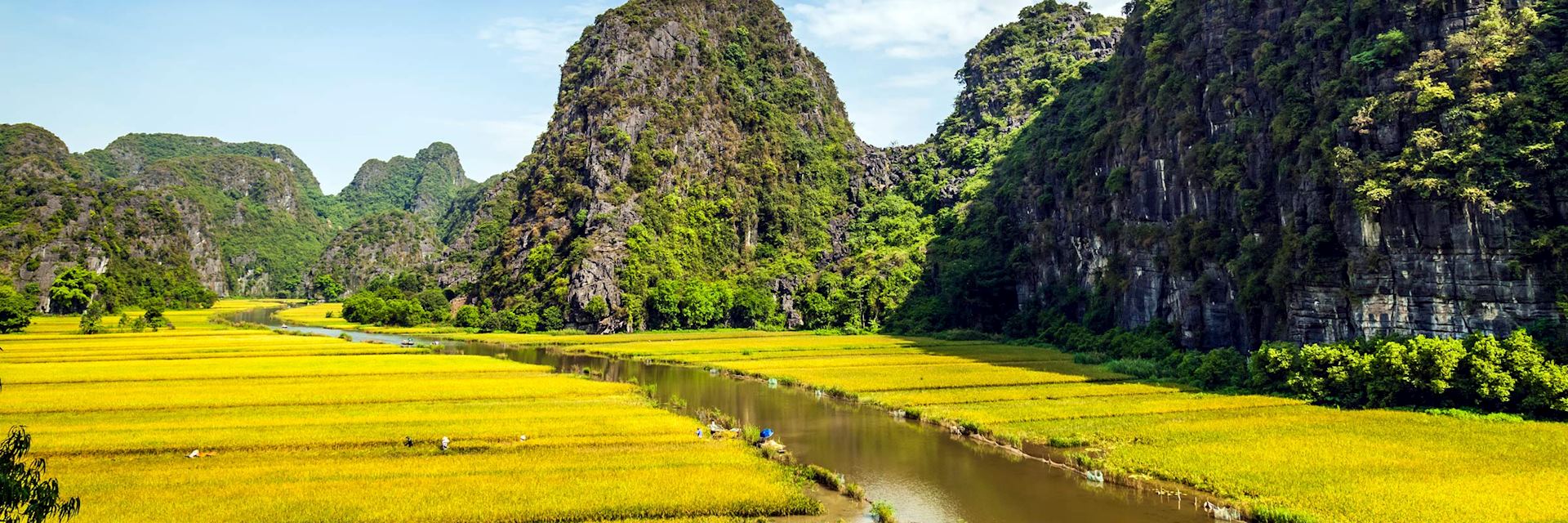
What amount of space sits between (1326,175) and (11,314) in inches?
4425

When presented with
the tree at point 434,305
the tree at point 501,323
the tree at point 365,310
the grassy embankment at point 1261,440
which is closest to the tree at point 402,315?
the tree at point 365,310

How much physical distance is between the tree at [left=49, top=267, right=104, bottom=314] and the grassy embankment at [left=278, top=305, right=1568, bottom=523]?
4417 inches

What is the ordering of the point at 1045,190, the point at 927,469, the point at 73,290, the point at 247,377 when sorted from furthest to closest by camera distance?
the point at 73,290 < the point at 1045,190 < the point at 247,377 < the point at 927,469

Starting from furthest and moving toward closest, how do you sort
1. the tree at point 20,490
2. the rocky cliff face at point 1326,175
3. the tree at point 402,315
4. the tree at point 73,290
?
the tree at point 73,290 → the tree at point 402,315 → the rocky cliff face at point 1326,175 → the tree at point 20,490

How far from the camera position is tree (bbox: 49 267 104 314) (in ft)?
376

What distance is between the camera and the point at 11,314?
80.9 metres

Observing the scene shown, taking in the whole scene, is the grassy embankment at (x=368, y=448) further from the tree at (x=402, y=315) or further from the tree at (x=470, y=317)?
the tree at (x=402, y=315)

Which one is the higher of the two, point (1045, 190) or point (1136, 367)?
point (1045, 190)

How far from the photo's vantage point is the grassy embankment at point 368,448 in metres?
21.8

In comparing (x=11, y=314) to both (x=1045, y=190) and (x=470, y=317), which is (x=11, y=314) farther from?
(x=1045, y=190)

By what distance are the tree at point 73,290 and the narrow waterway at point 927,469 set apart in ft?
Result: 374

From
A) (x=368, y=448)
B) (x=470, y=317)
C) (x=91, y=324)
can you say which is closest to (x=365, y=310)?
(x=470, y=317)

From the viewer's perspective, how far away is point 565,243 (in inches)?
4525

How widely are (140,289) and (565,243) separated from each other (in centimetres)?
8346
